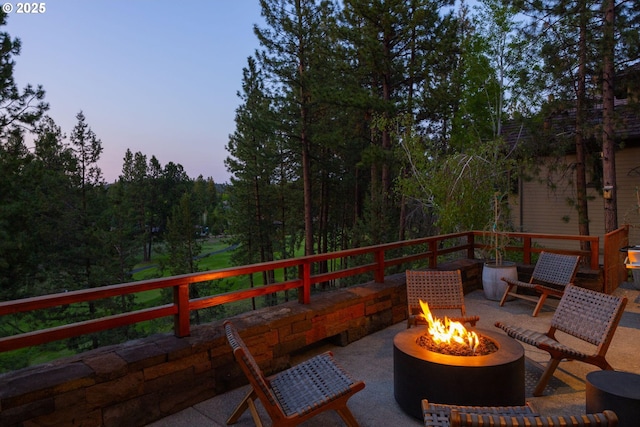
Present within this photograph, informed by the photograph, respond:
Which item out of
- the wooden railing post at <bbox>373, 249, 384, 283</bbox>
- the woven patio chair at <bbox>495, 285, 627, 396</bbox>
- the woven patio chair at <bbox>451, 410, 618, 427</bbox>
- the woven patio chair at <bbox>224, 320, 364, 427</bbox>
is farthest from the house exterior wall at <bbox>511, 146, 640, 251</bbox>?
the woven patio chair at <bbox>451, 410, 618, 427</bbox>

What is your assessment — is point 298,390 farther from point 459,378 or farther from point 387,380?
point 387,380

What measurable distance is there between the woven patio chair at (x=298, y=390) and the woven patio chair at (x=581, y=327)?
5.99ft

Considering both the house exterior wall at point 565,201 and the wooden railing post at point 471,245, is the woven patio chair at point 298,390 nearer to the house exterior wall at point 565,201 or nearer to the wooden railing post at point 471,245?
the wooden railing post at point 471,245

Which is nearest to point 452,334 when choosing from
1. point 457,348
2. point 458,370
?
point 457,348

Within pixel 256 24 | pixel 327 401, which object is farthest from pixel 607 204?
pixel 256 24

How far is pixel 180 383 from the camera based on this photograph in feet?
10.6

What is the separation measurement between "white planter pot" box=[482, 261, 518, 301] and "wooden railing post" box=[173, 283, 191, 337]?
16.2ft

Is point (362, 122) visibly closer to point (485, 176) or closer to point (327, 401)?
point (485, 176)

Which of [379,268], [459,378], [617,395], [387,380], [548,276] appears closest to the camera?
[617,395]

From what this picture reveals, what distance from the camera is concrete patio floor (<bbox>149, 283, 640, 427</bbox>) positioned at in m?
3.10

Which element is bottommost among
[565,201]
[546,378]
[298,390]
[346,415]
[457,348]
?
[546,378]

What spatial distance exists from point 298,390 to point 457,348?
1.27 m

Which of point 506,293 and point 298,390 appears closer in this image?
point 298,390

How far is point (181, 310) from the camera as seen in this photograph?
3396mm
